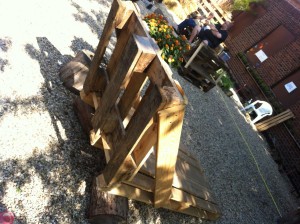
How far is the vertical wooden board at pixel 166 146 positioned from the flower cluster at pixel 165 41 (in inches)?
221

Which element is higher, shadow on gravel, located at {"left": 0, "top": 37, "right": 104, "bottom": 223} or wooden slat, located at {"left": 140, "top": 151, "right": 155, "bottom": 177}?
wooden slat, located at {"left": 140, "top": 151, "right": 155, "bottom": 177}

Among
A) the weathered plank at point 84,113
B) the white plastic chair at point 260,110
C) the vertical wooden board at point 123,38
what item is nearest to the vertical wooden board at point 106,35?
the vertical wooden board at point 123,38

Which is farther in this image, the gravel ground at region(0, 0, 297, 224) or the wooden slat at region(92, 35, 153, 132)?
the gravel ground at region(0, 0, 297, 224)

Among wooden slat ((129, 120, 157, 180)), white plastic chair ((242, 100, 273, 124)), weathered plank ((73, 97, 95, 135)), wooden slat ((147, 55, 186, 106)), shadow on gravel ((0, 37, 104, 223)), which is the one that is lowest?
white plastic chair ((242, 100, 273, 124))

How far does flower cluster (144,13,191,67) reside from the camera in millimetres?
8344

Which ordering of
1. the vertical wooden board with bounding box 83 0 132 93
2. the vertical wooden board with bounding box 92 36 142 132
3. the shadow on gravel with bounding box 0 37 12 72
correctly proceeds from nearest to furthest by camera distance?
the vertical wooden board with bounding box 92 36 142 132 < the vertical wooden board with bounding box 83 0 132 93 < the shadow on gravel with bounding box 0 37 12 72

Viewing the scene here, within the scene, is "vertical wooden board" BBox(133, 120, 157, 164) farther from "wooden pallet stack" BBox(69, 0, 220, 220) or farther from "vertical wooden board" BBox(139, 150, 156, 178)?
"vertical wooden board" BBox(139, 150, 156, 178)

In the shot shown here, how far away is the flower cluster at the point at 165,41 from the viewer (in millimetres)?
8344

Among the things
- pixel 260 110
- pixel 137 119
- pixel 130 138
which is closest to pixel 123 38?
pixel 137 119

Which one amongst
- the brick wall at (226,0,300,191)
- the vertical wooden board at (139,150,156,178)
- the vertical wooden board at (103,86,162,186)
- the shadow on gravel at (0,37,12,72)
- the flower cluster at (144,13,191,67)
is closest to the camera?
the vertical wooden board at (103,86,162,186)

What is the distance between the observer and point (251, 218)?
230 inches

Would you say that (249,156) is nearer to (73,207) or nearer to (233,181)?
(233,181)

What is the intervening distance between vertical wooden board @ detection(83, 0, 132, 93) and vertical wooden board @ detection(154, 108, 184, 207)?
154 cm

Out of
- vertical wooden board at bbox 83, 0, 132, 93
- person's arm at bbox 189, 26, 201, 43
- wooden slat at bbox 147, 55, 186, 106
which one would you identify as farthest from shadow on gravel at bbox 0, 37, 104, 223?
person's arm at bbox 189, 26, 201, 43
